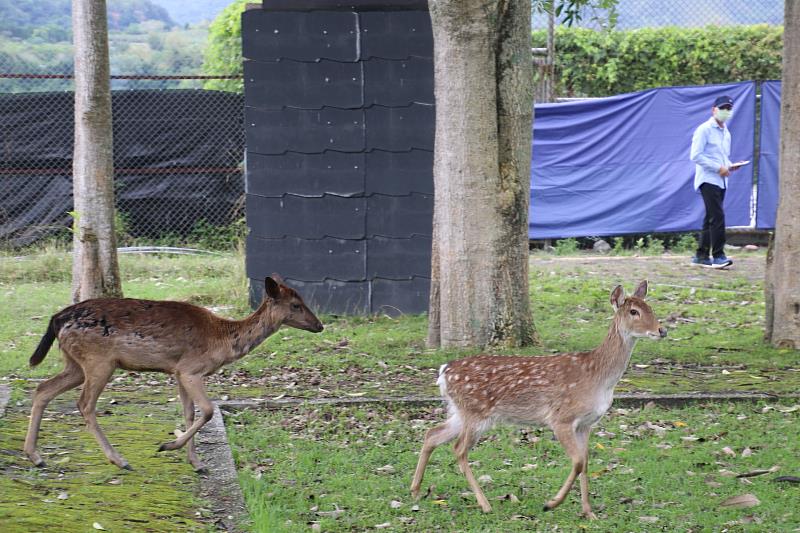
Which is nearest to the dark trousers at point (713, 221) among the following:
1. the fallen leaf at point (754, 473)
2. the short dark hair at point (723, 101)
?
the short dark hair at point (723, 101)

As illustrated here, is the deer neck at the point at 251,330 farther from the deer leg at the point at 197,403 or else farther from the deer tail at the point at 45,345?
the deer tail at the point at 45,345

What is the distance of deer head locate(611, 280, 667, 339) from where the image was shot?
6.50 meters

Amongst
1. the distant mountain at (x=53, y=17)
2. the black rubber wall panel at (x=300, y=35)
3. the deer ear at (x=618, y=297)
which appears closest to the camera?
the deer ear at (x=618, y=297)

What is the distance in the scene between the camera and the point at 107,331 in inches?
A: 275

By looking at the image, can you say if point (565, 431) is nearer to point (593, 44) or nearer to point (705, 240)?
point (705, 240)

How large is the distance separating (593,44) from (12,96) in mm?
9054

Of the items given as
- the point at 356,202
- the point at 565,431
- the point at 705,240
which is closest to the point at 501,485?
the point at 565,431

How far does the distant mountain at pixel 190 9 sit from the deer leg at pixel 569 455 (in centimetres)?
3164

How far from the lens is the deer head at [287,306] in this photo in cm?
783

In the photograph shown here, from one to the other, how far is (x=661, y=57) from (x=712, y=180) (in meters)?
4.48

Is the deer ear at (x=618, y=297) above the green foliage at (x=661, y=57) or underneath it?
underneath

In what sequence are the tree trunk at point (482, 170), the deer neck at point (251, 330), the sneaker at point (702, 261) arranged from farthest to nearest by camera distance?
the sneaker at point (702, 261)
the tree trunk at point (482, 170)
the deer neck at point (251, 330)

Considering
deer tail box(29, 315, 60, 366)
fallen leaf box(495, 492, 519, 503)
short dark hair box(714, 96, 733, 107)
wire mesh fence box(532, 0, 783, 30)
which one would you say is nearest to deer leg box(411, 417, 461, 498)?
fallen leaf box(495, 492, 519, 503)

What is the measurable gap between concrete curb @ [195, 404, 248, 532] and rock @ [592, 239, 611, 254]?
10343mm
